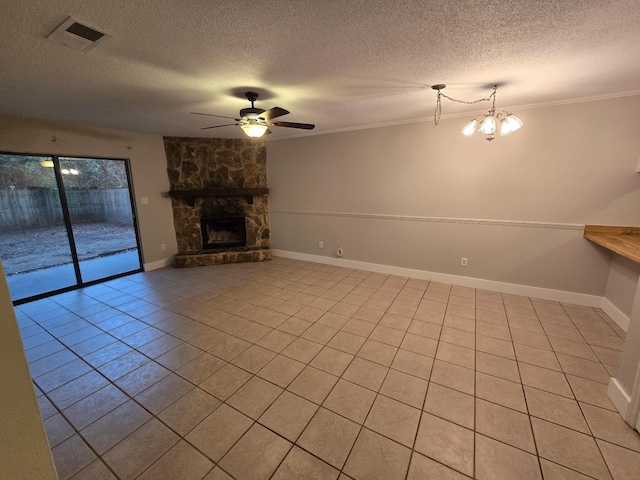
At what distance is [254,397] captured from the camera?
1.87 meters

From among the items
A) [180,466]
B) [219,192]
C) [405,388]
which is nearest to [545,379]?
[405,388]

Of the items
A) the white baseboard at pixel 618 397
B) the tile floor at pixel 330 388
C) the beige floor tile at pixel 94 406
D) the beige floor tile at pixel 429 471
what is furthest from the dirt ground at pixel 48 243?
the white baseboard at pixel 618 397

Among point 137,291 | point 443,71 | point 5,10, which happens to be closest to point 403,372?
point 443,71

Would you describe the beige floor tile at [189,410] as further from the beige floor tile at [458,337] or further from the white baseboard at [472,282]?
the white baseboard at [472,282]

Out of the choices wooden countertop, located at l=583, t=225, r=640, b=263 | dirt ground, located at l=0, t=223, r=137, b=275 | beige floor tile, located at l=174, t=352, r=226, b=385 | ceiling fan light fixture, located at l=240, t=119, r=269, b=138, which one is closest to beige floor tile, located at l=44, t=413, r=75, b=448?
beige floor tile, located at l=174, t=352, r=226, b=385

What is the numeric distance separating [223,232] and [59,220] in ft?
7.77

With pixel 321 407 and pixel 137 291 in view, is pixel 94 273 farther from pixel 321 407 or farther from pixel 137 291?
pixel 321 407

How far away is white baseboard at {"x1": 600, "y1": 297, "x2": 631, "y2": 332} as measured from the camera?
261cm

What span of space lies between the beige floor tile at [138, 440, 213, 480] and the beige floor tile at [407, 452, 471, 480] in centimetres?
108

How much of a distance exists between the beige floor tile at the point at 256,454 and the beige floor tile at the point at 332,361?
653 millimetres

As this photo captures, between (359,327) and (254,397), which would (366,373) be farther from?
(254,397)

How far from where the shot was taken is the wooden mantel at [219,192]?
4738 mm

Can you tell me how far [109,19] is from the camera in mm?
1447

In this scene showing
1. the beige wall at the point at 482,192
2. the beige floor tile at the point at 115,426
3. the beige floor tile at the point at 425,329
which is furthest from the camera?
the beige wall at the point at 482,192
